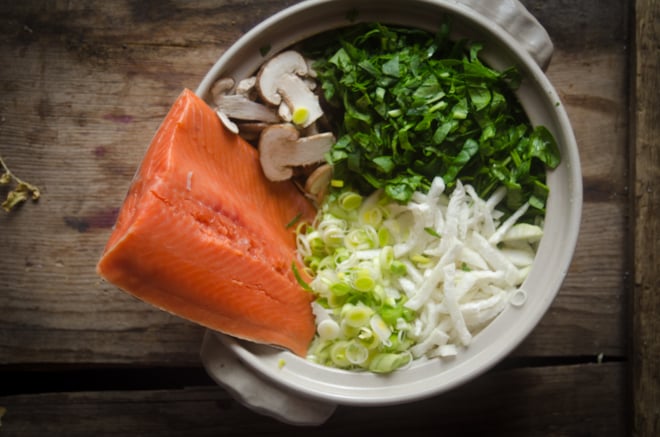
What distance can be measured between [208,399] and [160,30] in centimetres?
105

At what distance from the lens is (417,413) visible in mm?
1719

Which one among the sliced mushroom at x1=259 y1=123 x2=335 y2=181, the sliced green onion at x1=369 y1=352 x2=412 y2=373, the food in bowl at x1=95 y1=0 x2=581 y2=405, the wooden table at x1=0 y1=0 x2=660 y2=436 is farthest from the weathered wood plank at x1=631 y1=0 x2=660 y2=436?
the sliced mushroom at x1=259 y1=123 x2=335 y2=181

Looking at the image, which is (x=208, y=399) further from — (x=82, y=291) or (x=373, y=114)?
(x=373, y=114)

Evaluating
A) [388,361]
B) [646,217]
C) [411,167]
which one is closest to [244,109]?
[411,167]

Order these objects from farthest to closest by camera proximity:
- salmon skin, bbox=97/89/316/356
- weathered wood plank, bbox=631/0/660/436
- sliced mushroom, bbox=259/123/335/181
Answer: weathered wood plank, bbox=631/0/660/436 → sliced mushroom, bbox=259/123/335/181 → salmon skin, bbox=97/89/316/356

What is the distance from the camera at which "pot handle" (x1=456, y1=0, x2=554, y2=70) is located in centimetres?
141

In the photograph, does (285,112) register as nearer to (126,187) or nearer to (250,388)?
(126,187)

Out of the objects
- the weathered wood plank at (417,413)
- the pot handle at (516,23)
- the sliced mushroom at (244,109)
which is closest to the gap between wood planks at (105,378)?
the weathered wood plank at (417,413)

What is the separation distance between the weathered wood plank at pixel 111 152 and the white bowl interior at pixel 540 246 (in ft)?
0.96

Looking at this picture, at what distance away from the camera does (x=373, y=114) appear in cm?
147

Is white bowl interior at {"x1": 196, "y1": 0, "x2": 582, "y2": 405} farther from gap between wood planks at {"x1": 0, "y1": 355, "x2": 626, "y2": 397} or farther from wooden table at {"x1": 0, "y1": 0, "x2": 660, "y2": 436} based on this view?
gap between wood planks at {"x1": 0, "y1": 355, "x2": 626, "y2": 397}

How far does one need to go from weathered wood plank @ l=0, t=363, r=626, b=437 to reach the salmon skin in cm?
37

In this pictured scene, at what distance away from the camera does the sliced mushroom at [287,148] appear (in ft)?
4.83

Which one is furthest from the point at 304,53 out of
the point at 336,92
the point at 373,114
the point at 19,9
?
the point at 19,9
